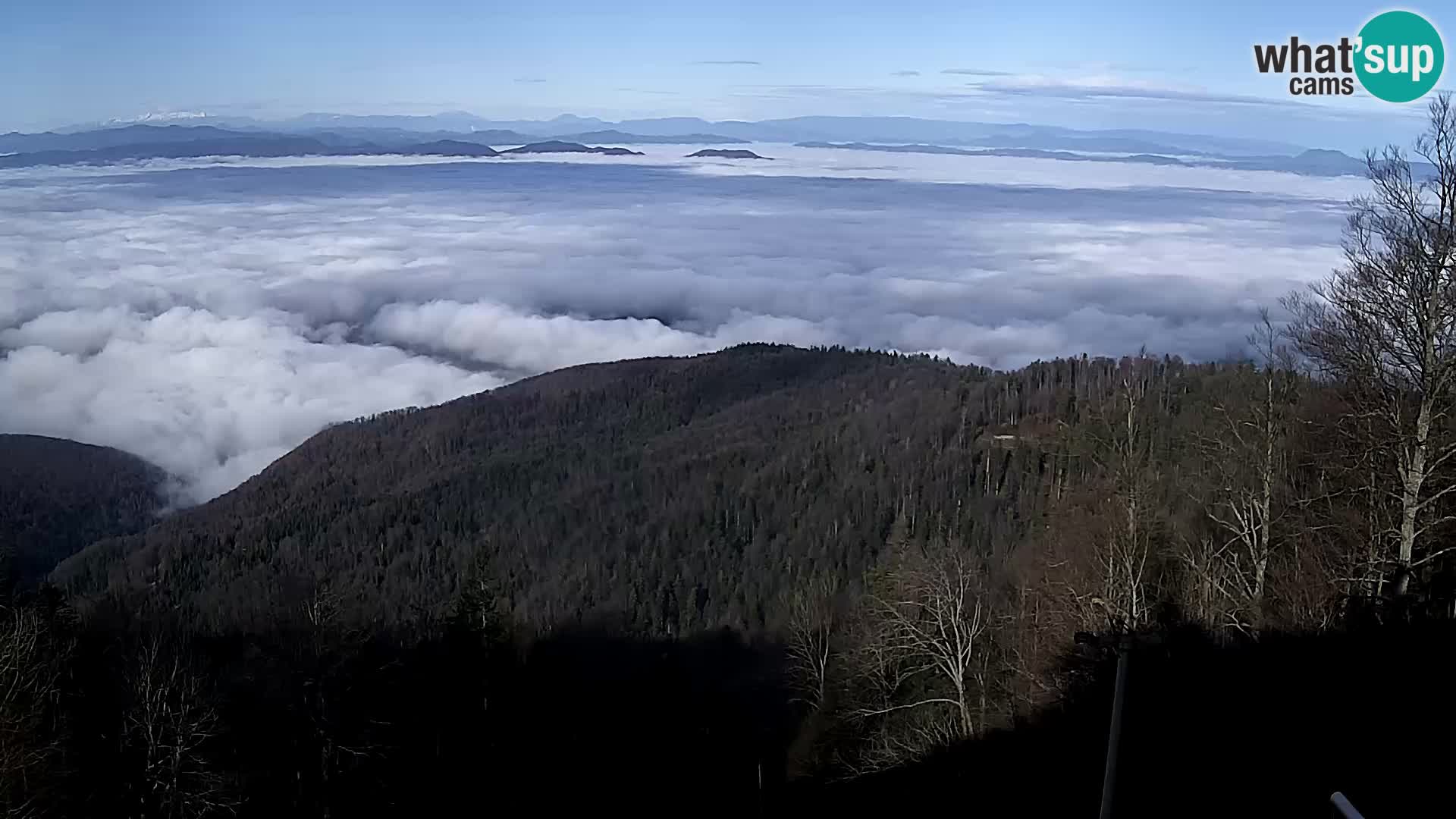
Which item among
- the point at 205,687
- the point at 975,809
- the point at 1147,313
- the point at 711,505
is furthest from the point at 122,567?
the point at 1147,313

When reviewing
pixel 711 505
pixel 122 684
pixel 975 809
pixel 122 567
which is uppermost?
pixel 975 809

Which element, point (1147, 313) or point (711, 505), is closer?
point (711, 505)

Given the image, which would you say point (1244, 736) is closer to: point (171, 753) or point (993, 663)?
point (993, 663)

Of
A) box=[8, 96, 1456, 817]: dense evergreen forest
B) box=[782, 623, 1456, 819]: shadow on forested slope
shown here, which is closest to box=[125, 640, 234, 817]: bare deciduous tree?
box=[8, 96, 1456, 817]: dense evergreen forest

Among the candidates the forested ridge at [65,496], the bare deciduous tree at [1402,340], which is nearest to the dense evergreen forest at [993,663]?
the bare deciduous tree at [1402,340]

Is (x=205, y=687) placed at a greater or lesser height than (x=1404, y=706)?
lesser

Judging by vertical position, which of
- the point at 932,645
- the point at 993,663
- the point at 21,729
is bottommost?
the point at 993,663

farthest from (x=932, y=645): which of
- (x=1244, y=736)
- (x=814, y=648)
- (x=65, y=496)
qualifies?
(x=65, y=496)

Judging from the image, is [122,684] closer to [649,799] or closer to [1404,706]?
[649,799]
